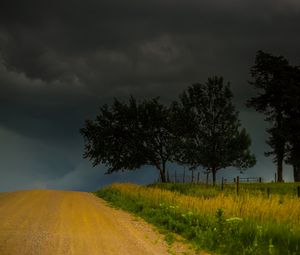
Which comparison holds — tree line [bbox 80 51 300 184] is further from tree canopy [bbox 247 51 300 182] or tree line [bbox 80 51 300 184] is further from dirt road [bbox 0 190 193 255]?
dirt road [bbox 0 190 193 255]

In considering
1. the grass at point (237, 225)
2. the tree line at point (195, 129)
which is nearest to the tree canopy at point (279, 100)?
the tree line at point (195, 129)

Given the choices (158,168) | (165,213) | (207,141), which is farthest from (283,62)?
(165,213)

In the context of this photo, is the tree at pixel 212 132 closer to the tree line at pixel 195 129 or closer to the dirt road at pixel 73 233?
the tree line at pixel 195 129

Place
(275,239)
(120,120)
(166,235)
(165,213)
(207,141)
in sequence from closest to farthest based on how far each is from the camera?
(275,239), (166,235), (165,213), (207,141), (120,120)

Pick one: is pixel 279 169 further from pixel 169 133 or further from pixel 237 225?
pixel 237 225

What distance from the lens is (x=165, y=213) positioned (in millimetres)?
20844

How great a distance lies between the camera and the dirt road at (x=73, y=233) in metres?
12.8

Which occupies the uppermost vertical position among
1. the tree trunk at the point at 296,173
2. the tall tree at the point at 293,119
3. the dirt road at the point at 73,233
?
the tall tree at the point at 293,119

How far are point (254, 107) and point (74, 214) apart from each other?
177ft

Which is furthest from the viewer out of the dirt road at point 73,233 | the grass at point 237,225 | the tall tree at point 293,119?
the tall tree at point 293,119

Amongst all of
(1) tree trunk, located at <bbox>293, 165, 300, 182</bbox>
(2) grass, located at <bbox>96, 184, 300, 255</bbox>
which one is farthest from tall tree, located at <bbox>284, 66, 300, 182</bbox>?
(2) grass, located at <bbox>96, 184, 300, 255</bbox>

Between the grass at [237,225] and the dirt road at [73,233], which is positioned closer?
the dirt road at [73,233]

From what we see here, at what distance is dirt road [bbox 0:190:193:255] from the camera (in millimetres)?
12820

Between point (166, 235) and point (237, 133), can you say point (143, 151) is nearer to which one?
point (237, 133)
